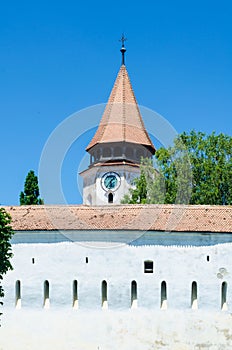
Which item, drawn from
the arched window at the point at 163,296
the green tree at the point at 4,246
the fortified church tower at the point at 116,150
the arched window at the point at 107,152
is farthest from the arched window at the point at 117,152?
the green tree at the point at 4,246

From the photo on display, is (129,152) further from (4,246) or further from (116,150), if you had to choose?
(4,246)

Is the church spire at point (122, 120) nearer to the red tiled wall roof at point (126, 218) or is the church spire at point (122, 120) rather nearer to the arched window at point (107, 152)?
the arched window at point (107, 152)

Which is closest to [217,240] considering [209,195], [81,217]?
[81,217]

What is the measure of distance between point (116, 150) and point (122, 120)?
2.55 meters

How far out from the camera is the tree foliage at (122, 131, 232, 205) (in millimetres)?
42969

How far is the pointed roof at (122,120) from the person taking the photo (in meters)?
52.4

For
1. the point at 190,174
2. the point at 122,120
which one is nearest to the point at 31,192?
the point at 190,174

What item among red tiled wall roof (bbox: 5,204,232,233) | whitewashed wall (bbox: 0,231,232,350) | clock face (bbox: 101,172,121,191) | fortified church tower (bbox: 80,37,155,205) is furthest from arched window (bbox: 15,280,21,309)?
clock face (bbox: 101,172,121,191)

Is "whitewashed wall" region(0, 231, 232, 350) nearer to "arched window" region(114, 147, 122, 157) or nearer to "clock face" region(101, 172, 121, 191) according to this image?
"clock face" region(101, 172, 121, 191)

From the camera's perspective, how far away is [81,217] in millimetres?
32469

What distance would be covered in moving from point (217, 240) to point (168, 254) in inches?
78.6

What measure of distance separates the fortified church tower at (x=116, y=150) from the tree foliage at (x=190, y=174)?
4478 mm

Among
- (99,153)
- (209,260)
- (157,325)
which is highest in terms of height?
(99,153)

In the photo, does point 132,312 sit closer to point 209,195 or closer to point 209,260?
point 209,260
